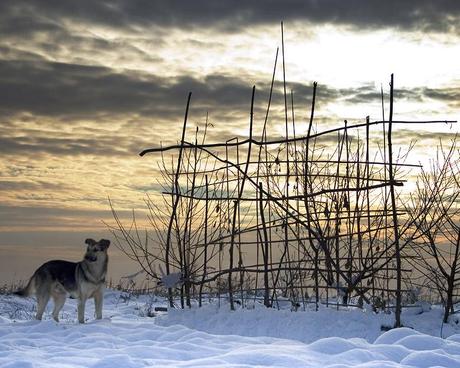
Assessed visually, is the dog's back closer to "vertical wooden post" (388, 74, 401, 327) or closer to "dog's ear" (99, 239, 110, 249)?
"dog's ear" (99, 239, 110, 249)

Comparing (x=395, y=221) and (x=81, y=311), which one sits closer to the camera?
(x=395, y=221)

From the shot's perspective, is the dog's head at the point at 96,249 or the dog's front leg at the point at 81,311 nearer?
the dog's front leg at the point at 81,311

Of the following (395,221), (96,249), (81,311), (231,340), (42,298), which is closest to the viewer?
(231,340)

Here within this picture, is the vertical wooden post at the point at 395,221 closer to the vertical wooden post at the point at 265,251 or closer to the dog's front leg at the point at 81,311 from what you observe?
the vertical wooden post at the point at 265,251

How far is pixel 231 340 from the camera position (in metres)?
6.64

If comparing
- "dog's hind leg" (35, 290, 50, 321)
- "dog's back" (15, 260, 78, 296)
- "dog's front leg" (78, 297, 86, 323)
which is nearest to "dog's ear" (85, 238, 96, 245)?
"dog's back" (15, 260, 78, 296)

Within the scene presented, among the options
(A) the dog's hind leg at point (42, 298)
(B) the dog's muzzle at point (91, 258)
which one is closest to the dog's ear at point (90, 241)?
(B) the dog's muzzle at point (91, 258)

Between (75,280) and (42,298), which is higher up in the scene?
(75,280)

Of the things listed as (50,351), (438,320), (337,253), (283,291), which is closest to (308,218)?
(337,253)

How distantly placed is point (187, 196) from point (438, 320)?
3540 mm

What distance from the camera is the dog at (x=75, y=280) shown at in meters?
8.38

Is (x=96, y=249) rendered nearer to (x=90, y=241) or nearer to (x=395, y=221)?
(x=90, y=241)

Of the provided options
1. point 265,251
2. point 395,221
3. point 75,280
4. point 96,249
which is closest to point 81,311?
point 75,280

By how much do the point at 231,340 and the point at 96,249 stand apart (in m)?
2.58
